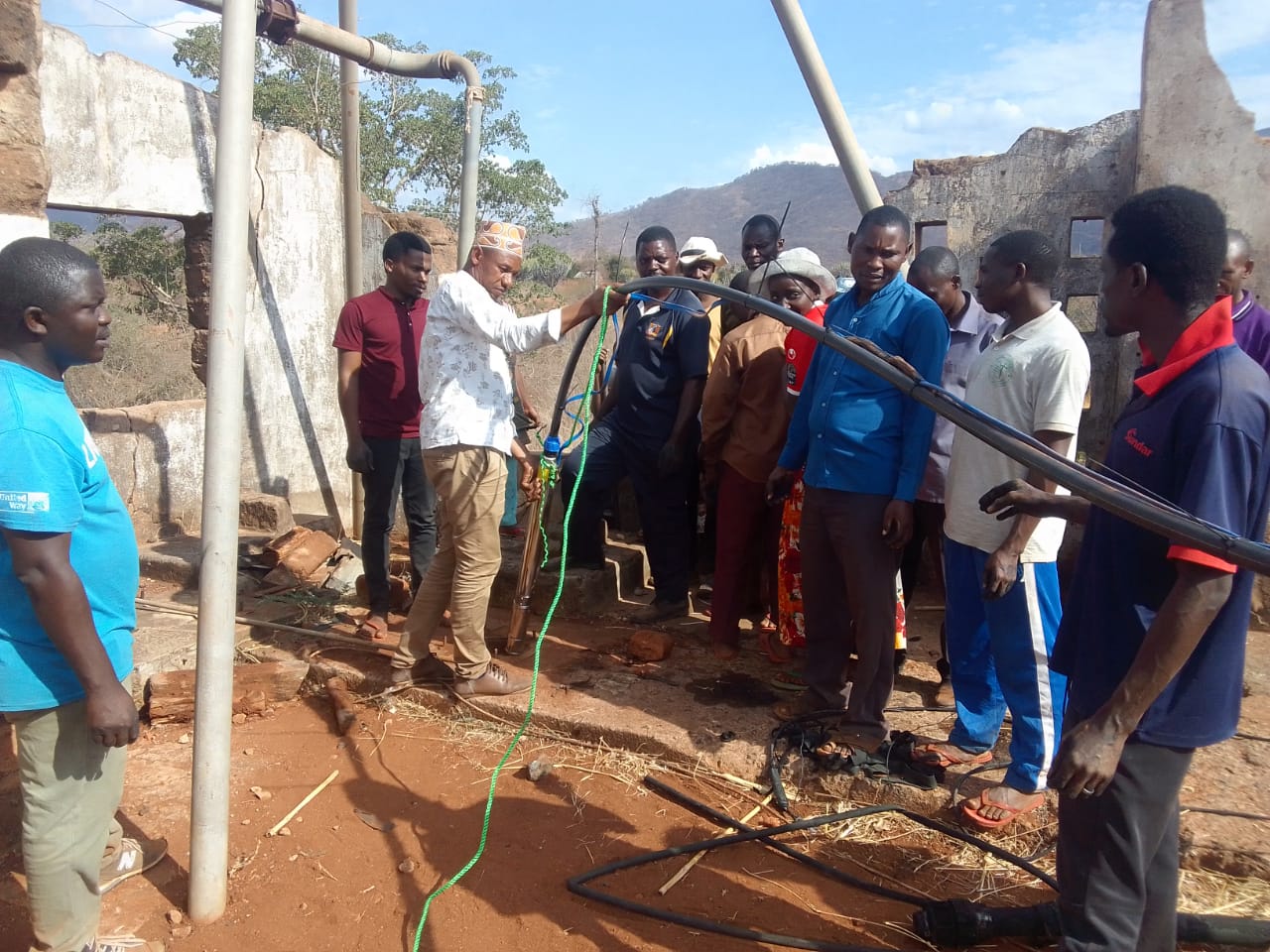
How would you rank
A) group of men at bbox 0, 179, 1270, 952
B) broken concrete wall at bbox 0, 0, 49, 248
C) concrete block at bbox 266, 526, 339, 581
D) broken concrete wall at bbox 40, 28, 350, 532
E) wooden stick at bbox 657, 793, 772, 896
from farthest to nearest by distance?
concrete block at bbox 266, 526, 339, 581
broken concrete wall at bbox 40, 28, 350, 532
broken concrete wall at bbox 0, 0, 49, 248
wooden stick at bbox 657, 793, 772, 896
group of men at bbox 0, 179, 1270, 952

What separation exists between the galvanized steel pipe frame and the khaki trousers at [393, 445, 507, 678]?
11.6 ft

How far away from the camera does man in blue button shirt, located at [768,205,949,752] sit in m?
3.28

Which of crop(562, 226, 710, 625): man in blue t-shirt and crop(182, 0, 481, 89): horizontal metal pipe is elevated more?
crop(182, 0, 481, 89): horizontal metal pipe

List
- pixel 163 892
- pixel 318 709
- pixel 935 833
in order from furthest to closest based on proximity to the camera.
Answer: pixel 318 709
pixel 935 833
pixel 163 892

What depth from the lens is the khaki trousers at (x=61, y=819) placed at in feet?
7.32

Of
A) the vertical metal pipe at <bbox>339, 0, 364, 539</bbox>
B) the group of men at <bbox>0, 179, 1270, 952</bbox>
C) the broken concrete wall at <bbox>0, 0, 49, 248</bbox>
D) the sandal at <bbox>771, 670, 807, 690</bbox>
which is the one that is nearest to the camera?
the group of men at <bbox>0, 179, 1270, 952</bbox>

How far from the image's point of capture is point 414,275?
15.4 ft

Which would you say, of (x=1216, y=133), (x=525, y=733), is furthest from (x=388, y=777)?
(x=1216, y=133)

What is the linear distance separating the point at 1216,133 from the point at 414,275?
471 centimetres

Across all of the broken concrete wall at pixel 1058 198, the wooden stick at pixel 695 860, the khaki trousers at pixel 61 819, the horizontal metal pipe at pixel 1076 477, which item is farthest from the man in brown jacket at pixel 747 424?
the khaki trousers at pixel 61 819

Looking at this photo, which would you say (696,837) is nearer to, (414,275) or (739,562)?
(739,562)

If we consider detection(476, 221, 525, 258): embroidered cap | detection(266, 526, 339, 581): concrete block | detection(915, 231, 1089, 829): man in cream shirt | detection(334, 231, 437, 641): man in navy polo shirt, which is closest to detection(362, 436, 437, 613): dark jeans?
detection(334, 231, 437, 641): man in navy polo shirt

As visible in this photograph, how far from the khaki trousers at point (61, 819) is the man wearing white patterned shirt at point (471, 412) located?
1736 millimetres

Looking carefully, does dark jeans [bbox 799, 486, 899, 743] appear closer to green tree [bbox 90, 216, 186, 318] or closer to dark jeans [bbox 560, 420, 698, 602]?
dark jeans [bbox 560, 420, 698, 602]
